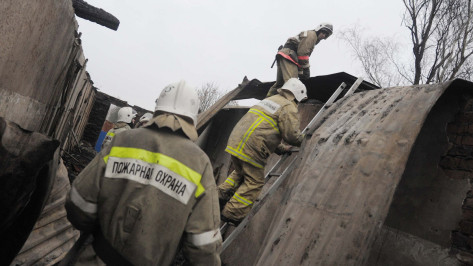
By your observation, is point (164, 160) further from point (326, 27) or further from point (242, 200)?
point (326, 27)

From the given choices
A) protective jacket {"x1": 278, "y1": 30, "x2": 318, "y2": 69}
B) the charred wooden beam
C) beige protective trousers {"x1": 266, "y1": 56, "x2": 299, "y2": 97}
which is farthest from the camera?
protective jacket {"x1": 278, "y1": 30, "x2": 318, "y2": 69}

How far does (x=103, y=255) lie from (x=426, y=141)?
2531mm

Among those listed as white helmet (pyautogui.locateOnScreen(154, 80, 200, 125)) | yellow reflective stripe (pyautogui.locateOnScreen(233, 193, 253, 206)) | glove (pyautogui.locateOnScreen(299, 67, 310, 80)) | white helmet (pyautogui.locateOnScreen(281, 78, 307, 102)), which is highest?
glove (pyautogui.locateOnScreen(299, 67, 310, 80))

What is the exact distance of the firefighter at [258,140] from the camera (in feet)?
11.9

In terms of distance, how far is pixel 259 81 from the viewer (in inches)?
213

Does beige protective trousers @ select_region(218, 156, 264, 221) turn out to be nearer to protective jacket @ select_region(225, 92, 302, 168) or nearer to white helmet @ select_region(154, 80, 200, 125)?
protective jacket @ select_region(225, 92, 302, 168)

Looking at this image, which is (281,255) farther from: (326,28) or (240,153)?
(326,28)

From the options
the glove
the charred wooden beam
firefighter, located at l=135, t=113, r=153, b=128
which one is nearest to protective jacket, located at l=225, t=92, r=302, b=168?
the glove

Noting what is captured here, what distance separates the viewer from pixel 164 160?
1713 mm

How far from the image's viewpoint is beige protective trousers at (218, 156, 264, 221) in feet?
11.8

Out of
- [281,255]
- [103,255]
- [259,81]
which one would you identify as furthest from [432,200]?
[259,81]

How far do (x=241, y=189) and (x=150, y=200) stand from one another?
215 centimetres

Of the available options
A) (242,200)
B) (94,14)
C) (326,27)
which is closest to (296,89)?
(242,200)

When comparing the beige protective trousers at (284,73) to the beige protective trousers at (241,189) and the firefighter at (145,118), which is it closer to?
the beige protective trousers at (241,189)
